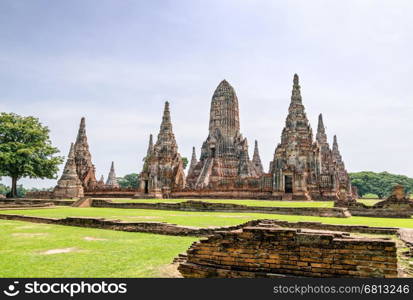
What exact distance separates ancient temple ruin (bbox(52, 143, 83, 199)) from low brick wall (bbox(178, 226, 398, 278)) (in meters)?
38.5

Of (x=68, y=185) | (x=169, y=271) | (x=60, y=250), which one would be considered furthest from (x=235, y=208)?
(x=68, y=185)

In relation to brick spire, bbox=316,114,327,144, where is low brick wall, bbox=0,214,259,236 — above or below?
below

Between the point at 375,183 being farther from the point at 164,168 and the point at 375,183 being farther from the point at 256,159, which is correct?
the point at 164,168

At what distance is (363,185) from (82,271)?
282 ft

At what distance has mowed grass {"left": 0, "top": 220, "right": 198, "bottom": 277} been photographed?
5.29 metres

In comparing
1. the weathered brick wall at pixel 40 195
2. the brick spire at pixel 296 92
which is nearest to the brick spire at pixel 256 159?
the brick spire at pixel 296 92

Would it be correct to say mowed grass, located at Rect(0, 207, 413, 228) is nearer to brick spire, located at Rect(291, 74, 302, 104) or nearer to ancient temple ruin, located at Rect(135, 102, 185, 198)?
brick spire, located at Rect(291, 74, 302, 104)

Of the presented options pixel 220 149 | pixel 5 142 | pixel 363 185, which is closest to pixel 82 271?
pixel 5 142

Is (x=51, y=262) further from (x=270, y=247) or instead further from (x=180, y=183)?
(x=180, y=183)

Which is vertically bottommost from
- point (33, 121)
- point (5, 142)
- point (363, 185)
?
point (363, 185)

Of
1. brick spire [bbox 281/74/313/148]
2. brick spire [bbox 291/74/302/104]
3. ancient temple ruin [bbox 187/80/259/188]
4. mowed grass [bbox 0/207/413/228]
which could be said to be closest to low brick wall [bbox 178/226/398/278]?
mowed grass [bbox 0/207/413/228]

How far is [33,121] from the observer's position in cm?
3862

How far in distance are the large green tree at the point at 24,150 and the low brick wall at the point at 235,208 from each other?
44.7 ft

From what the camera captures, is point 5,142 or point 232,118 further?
point 232,118
